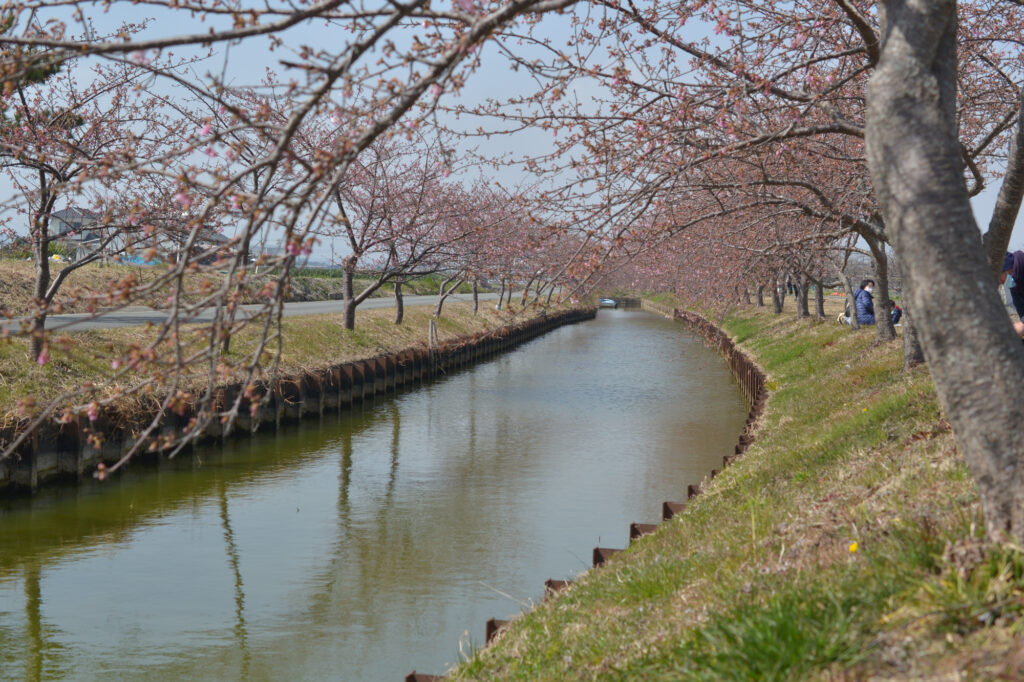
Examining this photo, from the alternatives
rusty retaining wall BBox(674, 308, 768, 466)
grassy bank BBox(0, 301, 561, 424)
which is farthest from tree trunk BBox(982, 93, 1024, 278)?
grassy bank BBox(0, 301, 561, 424)

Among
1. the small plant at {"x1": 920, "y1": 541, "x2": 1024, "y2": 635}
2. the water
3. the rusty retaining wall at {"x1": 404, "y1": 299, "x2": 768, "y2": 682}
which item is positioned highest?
the small plant at {"x1": 920, "y1": 541, "x2": 1024, "y2": 635}

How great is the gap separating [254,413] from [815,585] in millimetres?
3161

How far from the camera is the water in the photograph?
9547 millimetres

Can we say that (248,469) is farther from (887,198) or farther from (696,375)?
(696,375)

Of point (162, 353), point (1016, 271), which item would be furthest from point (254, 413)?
point (1016, 271)

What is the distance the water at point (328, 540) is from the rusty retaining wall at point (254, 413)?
480 mm

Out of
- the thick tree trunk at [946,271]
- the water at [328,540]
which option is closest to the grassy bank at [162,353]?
the water at [328,540]

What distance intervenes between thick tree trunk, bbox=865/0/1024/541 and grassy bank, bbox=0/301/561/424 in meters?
2.97

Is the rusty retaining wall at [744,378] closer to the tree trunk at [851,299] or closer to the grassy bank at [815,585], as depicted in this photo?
the tree trunk at [851,299]

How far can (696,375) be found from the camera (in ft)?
112

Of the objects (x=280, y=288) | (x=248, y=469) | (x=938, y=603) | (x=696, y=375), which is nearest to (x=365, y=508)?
(x=248, y=469)

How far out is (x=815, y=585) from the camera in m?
4.74

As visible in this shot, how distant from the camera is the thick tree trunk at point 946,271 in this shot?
14.4 ft

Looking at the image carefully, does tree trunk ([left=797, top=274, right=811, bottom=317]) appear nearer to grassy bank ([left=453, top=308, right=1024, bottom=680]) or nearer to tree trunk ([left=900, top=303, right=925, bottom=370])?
tree trunk ([left=900, top=303, right=925, bottom=370])
